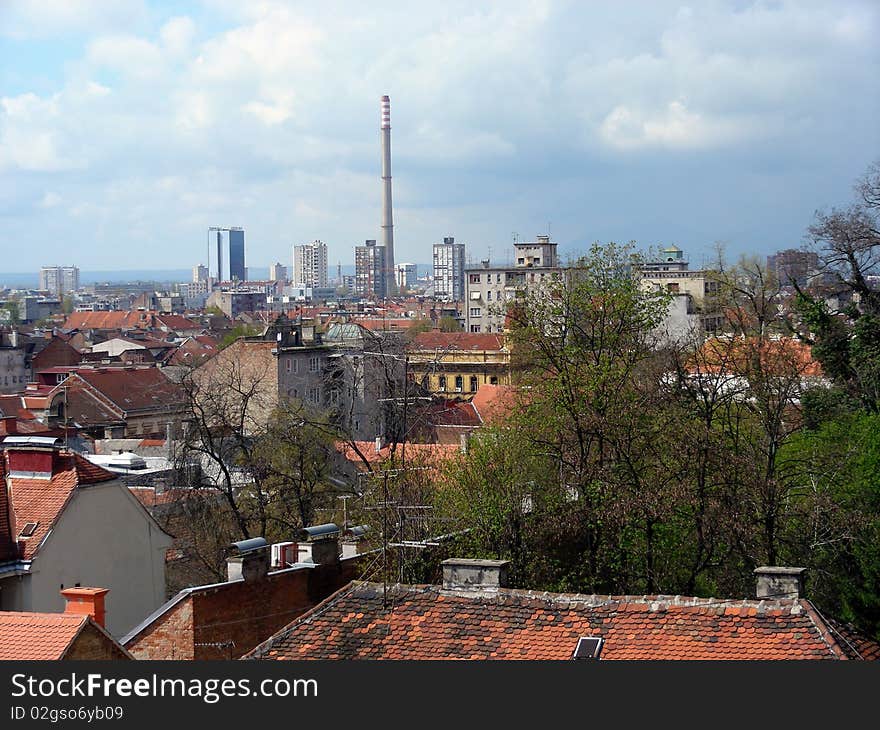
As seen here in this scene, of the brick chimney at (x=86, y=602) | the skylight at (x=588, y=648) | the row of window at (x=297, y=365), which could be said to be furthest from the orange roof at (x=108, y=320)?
the skylight at (x=588, y=648)

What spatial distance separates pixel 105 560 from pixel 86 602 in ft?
19.7

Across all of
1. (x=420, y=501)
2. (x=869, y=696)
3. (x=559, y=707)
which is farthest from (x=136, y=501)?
(x=869, y=696)

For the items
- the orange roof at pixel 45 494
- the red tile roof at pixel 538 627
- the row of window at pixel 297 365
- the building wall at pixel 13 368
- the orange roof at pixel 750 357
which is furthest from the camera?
the building wall at pixel 13 368

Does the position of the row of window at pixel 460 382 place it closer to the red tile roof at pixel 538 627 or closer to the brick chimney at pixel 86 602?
the brick chimney at pixel 86 602

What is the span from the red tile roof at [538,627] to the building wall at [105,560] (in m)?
5.86

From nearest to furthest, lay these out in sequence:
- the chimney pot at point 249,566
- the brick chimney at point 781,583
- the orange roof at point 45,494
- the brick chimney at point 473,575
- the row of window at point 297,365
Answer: the brick chimney at point 781,583, the brick chimney at point 473,575, the chimney pot at point 249,566, the orange roof at point 45,494, the row of window at point 297,365

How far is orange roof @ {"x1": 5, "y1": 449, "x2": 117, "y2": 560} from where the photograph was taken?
63.7 feet

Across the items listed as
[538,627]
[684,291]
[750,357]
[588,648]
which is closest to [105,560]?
[538,627]

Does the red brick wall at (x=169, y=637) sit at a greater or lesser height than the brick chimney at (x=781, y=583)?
lesser

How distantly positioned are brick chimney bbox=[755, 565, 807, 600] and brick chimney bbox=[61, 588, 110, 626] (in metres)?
6.80

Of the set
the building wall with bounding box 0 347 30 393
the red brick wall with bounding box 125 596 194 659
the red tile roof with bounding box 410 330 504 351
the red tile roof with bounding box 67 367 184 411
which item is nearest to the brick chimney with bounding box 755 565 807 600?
the red brick wall with bounding box 125 596 194 659

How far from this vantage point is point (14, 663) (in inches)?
428

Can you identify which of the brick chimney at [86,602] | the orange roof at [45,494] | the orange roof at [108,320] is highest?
the orange roof at [108,320]

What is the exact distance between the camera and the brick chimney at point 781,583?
14289mm
